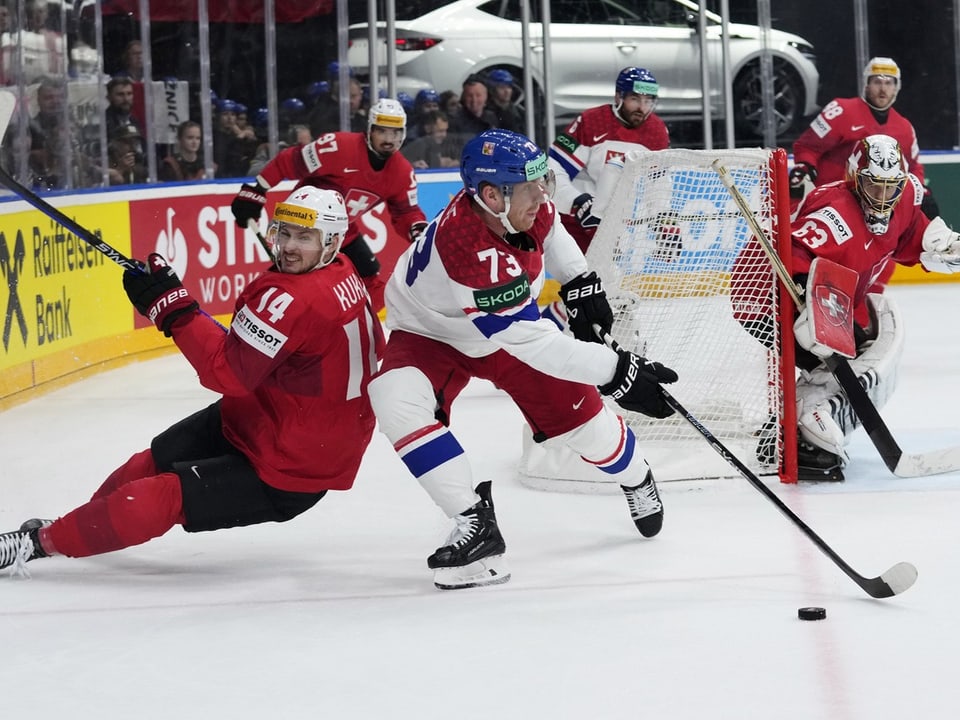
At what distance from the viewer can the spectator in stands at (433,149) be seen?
9.23 meters

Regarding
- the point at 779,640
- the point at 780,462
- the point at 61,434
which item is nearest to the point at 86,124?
the point at 61,434

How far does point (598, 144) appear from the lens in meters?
6.34

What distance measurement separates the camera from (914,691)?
2.58 meters

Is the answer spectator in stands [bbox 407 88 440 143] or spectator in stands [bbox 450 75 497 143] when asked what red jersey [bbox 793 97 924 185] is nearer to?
spectator in stands [bbox 450 75 497 143]

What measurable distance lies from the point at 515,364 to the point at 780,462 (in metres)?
1.09

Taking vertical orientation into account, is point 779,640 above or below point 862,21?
below

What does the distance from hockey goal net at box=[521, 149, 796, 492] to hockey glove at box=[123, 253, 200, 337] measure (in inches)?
56.2

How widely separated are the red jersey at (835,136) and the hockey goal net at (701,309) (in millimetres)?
2728

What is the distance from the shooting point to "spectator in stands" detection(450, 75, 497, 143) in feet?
31.0

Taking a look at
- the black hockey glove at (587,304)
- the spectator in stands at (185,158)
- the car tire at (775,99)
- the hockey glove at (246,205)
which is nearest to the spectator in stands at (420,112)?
the spectator in stands at (185,158)

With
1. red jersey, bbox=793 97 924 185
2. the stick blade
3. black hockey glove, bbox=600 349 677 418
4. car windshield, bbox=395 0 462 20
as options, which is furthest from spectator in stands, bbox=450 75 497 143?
the stick blade

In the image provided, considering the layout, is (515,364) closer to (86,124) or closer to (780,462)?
(780,462)

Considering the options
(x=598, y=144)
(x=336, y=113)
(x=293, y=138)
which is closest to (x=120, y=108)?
(x=293, y=138)

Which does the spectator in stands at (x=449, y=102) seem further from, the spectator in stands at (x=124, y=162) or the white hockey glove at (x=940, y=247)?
the white hockey glove at (x=940, y=247)
